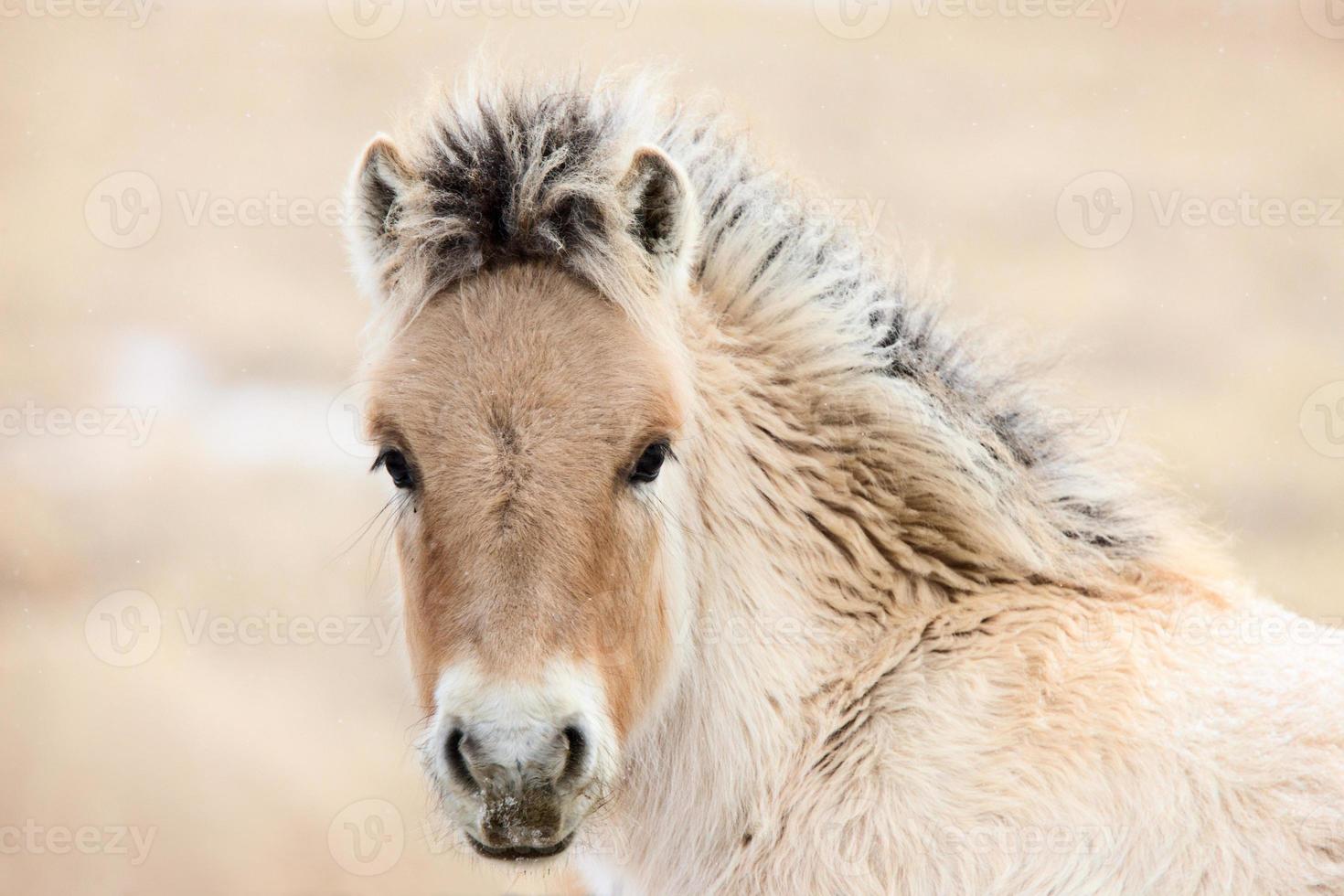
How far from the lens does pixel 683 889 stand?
4.17 meters

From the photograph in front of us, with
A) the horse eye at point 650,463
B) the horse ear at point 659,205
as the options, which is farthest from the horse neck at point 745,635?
the horse ear at point 659,205

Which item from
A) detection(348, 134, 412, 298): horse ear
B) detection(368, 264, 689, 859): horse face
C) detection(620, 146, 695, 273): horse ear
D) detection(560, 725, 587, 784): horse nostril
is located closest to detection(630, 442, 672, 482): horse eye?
detection(368, 264, 689, 859): horse face

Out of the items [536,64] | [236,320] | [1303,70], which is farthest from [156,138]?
[1303,70]

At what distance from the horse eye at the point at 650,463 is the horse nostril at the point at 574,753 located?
845mm

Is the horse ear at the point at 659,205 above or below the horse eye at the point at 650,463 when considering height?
above

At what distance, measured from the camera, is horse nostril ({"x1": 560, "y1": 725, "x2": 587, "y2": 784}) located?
3354 mm

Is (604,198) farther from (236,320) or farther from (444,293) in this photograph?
(236,320)

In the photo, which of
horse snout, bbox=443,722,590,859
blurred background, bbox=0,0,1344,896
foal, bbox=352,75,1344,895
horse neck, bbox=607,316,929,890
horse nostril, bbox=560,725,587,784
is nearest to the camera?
horse snout, bbox=443,722,590,859

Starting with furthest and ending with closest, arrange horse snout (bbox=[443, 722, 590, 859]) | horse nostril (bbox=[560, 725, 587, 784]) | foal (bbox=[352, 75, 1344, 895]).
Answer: foal (bbox=[352, 75, 1344, 895]) → horse nostril (bbox=[560, 725, 587, 784]) → horse snout (bbox=[443, 722, 590, 859])

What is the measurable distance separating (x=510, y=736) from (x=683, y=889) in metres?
1.35

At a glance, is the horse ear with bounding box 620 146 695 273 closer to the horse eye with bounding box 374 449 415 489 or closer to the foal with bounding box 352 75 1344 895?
the foal with bounding box 352 75 1344 895

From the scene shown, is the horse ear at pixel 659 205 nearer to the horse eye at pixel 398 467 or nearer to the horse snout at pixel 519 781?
the horse eye at pixel 398 467

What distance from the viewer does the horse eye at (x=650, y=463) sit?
3713mm

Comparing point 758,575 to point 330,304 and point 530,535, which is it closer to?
point 530,535
